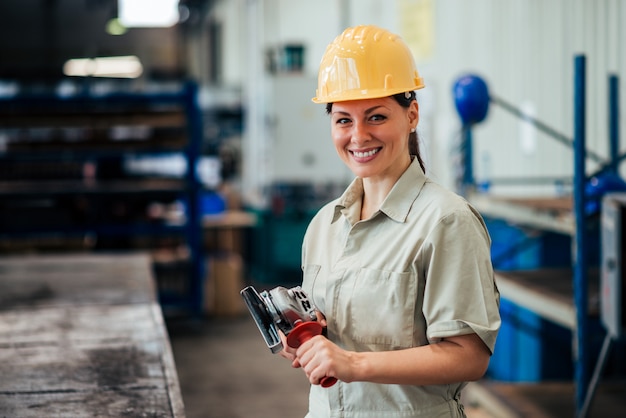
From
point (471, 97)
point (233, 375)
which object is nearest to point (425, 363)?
point (471, 97)

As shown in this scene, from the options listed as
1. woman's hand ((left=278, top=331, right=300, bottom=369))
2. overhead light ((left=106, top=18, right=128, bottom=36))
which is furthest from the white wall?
overhead light ((left=106, top=18, right=128, bottom=36))

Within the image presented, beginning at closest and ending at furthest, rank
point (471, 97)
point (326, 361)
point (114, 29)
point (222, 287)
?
point (326, 361), point (471, 97), point (222, 287), point (114, 29)

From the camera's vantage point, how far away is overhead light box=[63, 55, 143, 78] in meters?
16.9

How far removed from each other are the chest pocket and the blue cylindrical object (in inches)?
125

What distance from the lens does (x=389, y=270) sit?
1675 mm

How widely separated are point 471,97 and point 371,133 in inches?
122

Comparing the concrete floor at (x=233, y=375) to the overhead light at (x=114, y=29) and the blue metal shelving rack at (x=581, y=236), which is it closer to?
the blue metal shelving rack at (x=581, y=236)

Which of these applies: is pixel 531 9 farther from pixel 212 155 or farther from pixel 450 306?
pixel 212 155

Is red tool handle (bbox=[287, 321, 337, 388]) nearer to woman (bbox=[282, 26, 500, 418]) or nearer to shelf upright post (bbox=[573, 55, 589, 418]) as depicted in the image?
woman (bbox=[282, 26, 500, 418])

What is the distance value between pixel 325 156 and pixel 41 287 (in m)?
5.22

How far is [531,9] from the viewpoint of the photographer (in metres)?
5.59

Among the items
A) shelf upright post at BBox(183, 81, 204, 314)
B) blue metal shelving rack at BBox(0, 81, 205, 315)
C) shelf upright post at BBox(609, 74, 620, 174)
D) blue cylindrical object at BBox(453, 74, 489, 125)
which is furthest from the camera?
shelf upright post at BBox(183, 81, 204, 314)

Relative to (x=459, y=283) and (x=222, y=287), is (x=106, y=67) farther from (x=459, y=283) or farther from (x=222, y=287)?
(x=459, y=283)

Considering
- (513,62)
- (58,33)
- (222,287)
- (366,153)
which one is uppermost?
(58,33)
